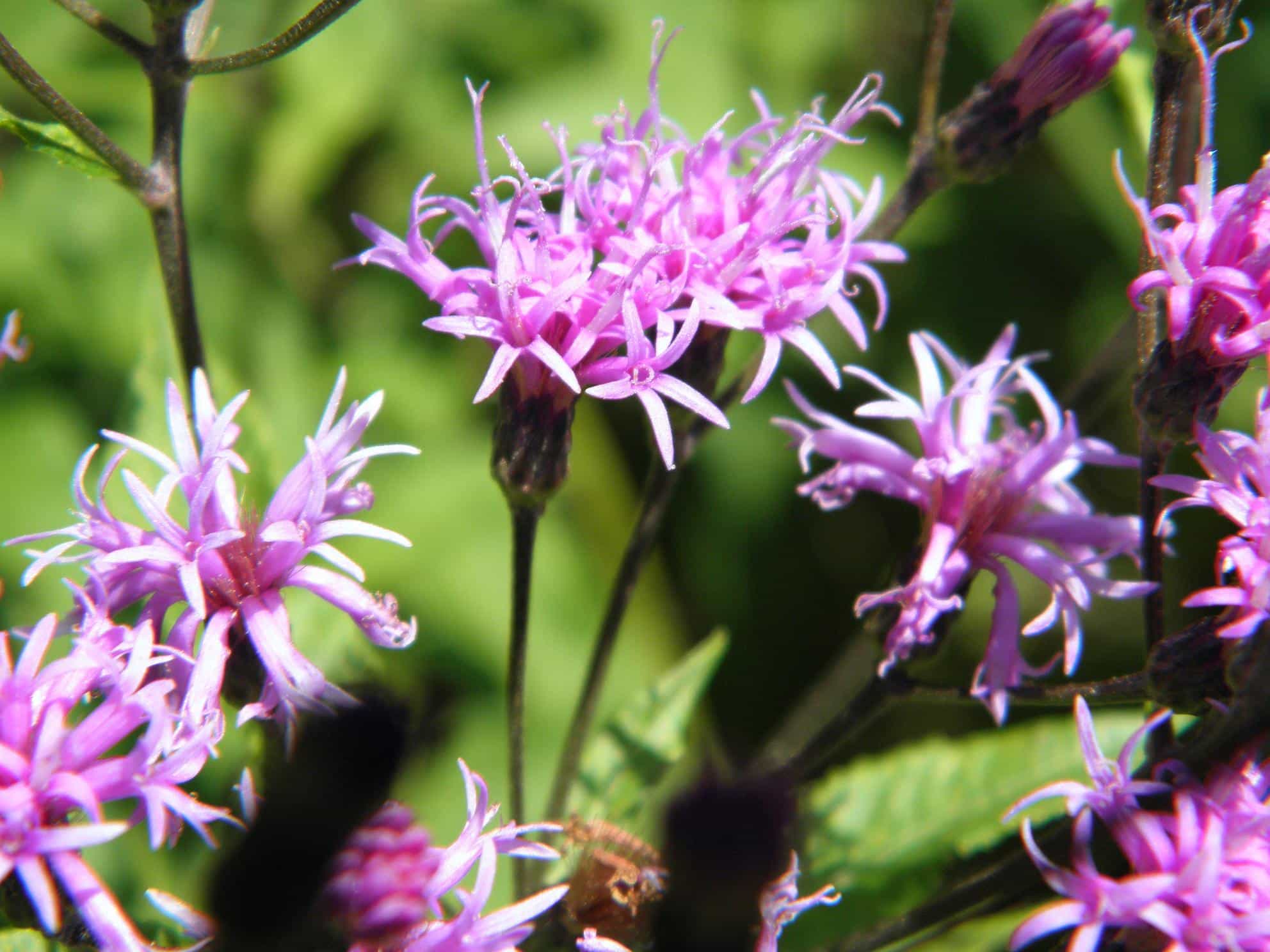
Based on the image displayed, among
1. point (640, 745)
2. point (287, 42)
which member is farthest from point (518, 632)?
point (287, 42)

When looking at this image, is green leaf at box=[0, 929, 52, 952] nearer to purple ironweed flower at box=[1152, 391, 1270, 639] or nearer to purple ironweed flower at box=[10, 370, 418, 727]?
purple ironweed flower at box=[10, 370, 418, 727]

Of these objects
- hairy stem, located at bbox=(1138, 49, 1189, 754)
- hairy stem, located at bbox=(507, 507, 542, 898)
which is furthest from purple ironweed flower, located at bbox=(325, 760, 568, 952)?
hairy stem, located at bbox=(1138, 49, 1189, 754)

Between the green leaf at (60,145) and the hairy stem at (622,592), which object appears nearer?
the green leaf at (60,145)

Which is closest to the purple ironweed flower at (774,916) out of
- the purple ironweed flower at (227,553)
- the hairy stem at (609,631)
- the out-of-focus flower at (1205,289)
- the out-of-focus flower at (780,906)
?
the out-of-focus flower at (780,906)

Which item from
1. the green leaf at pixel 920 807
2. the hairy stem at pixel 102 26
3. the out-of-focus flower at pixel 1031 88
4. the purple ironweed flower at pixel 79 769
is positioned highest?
the hairy stem at pixel 102 26

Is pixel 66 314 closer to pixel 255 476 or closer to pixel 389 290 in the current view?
pixel 389 290

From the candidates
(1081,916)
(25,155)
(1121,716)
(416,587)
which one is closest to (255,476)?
(416,587)

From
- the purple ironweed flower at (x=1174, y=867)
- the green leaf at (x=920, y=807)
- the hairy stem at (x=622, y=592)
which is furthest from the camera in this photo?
the green leaf at (x=920, y=807)

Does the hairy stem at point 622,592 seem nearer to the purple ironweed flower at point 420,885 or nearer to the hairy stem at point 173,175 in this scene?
the purple ironweed flower at point 420,885
